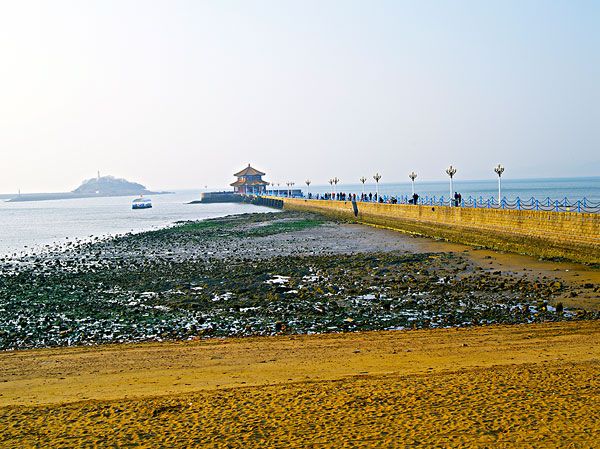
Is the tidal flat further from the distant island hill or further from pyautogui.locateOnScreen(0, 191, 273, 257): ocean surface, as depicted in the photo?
the distant island hill

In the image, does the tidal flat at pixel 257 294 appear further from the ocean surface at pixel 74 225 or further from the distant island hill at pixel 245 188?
the distant island hill at pixel 245 188

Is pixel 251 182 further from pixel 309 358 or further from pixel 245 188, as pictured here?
pixel 309 358

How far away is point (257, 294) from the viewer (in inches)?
695

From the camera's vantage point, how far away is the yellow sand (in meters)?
6.50

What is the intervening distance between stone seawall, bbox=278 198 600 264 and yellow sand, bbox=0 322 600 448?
1132 cm

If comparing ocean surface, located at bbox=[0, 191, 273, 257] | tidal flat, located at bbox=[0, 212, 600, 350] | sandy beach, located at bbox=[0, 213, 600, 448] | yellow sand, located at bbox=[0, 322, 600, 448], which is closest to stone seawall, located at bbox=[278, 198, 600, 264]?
sandy beach, located at bbox=[0, 213, 600, 448]

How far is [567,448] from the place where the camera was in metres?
5.90

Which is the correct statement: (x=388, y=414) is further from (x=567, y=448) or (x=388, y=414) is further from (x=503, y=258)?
(x=503, y=258)

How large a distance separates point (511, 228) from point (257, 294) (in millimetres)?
14533

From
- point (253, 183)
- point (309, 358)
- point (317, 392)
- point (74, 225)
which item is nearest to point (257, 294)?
point (309, 358)

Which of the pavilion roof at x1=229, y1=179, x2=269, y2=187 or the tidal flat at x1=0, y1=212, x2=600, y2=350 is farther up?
the pavilion roof at x1=229, y1=179, x2=269, y2=187

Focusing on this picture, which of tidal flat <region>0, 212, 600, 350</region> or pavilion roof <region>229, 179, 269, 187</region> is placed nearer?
tidal flat <region>0, 212, 600, 350</region>

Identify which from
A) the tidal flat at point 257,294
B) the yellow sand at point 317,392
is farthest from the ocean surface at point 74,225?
the yellow sand at point 317,392

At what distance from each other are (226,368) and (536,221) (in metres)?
19.2
